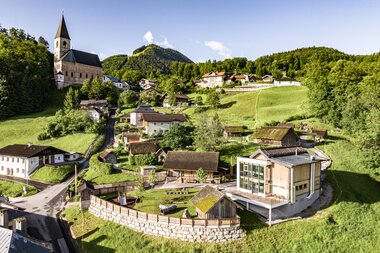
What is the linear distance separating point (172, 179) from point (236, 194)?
11.6 m

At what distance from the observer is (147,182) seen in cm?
3581

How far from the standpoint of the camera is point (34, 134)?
2397 inches

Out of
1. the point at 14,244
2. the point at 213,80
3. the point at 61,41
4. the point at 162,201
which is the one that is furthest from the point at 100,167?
the point at 61,41

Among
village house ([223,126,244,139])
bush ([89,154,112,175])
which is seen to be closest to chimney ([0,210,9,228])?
bush ([89,154,112,175])

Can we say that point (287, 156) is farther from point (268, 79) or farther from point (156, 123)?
point (268, 79)

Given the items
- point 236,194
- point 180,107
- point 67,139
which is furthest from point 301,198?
point 180,107

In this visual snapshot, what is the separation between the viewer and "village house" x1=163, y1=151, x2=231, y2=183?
36.0m

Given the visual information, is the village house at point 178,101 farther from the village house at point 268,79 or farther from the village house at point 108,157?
the village house at point 108,157

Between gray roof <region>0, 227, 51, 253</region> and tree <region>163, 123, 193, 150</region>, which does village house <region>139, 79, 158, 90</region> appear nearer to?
tree <region>163, 123, 193, 150</region>

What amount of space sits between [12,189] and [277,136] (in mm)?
36916

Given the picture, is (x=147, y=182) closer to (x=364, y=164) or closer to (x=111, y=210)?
(x=111, y=210)

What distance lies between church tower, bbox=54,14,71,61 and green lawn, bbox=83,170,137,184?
2690 inches

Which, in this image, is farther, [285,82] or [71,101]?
[285,82]

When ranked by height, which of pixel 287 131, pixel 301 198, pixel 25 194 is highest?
pixel 287 131
